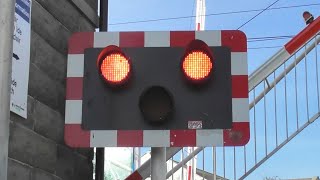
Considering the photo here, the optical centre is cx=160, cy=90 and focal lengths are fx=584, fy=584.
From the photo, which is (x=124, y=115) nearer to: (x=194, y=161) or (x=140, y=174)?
(x=140, y=174)

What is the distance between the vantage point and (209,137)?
320 centimetres

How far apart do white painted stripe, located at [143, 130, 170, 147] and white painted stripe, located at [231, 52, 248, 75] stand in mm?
537

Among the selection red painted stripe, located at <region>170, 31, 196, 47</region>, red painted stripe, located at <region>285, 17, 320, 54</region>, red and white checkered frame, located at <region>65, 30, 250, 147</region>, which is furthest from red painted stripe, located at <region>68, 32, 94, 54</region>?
red painted stripe, located at <region>285, 17, 320, 54</region>

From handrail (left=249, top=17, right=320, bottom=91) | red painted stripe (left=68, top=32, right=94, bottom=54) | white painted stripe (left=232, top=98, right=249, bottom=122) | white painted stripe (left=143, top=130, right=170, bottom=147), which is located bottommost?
white painted stripe (left=143, top=130, right=170, bottom=147)

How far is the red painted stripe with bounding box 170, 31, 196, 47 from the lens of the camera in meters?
3.41

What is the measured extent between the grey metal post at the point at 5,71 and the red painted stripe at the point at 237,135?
1.56 m

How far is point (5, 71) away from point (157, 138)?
54.1 inches

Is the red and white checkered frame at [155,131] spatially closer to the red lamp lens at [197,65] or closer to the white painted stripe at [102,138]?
the white painted stripe at [102,138]

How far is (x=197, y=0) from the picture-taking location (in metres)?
11.0

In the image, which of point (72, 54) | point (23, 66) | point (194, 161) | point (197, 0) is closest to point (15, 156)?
point (23, 66)

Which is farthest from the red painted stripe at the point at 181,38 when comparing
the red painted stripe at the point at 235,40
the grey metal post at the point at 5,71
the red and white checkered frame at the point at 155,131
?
the grey metal post at the point at 5,71

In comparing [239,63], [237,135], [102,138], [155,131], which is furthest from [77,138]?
[239,63]

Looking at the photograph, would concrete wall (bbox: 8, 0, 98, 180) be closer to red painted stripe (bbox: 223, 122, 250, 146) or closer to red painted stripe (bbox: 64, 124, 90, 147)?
red painted stripe (bbox: 64, 124, 90, 147)

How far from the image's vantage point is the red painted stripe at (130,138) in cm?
318
